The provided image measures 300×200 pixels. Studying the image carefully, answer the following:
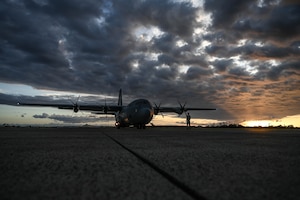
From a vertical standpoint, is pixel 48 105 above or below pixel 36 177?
above

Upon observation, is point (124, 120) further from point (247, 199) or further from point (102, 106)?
point (247, 199)

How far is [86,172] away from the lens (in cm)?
238

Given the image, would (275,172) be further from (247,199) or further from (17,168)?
(17,168)

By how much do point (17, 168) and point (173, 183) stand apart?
5.88ft

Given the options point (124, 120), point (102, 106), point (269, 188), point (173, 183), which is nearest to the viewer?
point (269, 188)

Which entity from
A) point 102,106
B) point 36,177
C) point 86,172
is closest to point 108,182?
point 86,172

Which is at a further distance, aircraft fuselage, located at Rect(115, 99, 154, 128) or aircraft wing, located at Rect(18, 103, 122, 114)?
aircraft wing, located at Rect(18, 103, 122, 114)

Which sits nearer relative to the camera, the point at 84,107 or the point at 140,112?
the point at 140,112

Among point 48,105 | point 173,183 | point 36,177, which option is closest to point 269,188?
point 173,183

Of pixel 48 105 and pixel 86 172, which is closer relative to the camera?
pixel 86 172

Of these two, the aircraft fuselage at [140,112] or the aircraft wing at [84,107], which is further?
the aircraft wing at [84,107]

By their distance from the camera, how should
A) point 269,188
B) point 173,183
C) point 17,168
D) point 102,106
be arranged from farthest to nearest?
point 102,106 < point 17,168 < point 173,183 < point 269,188

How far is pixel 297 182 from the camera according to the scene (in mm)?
1937

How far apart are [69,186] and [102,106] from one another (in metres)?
35.0
